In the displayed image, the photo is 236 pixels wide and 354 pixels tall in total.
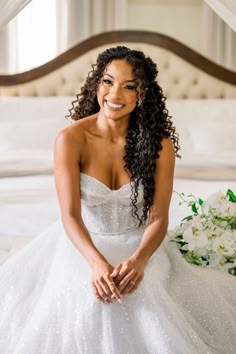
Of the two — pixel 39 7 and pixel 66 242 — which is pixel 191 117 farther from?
pixel 66 242

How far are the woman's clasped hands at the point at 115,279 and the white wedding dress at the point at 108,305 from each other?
19 mm

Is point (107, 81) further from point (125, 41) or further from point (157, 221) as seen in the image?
point (125, 41)

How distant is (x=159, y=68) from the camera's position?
4512 mm

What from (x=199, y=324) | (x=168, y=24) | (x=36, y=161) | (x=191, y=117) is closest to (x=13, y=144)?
(x=36, y=161)

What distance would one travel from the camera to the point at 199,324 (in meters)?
1.93

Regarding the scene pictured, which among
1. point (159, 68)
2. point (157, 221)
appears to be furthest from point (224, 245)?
point (159, 68)

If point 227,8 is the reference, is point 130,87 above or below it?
below

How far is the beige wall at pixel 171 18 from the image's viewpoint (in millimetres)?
4910

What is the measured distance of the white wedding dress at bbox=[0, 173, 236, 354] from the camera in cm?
177

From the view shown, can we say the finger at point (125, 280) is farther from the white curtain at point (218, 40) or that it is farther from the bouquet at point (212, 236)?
the white curtain at point (218, 40)

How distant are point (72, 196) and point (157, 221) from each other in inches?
10.6

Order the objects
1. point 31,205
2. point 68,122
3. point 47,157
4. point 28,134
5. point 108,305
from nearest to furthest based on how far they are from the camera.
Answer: point 108,305 < point 31,205 < point 47,157 < point 28,134 < point 68,122

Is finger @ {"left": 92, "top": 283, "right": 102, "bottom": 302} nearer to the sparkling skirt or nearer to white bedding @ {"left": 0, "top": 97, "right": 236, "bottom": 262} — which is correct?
the sparkling skirt

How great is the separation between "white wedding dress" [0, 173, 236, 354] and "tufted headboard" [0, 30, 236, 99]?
7.86 ft
